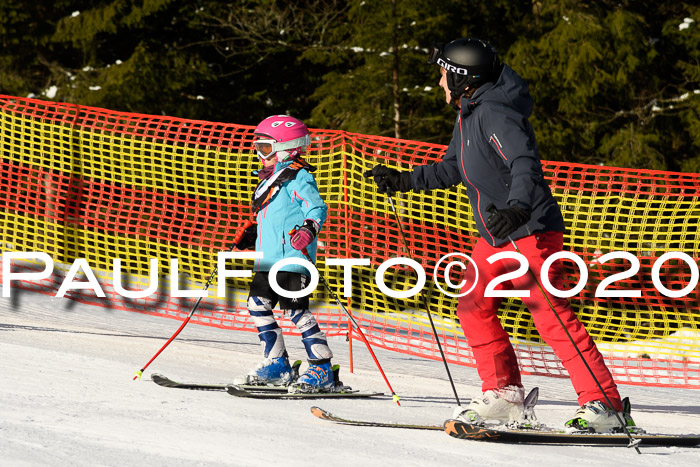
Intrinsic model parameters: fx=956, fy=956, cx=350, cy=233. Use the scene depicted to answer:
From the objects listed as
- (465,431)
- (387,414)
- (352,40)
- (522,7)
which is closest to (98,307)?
(387,414)

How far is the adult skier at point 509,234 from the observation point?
A: 457 centimetres

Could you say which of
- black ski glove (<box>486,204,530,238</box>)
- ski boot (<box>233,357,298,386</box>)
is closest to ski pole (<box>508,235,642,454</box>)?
black ski glove (<box>486,204,530,238</box>)

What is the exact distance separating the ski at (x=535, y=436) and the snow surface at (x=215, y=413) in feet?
0.14

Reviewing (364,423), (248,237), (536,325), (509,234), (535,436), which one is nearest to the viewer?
(509,234)

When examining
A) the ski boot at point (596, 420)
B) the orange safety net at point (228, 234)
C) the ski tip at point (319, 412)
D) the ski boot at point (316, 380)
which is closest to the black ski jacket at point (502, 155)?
the ski boot at point (596, 420)

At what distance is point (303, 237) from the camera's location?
17.4ft

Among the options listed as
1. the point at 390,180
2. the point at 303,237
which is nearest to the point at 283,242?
the point at 303,237

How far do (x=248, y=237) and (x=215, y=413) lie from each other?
126 cm

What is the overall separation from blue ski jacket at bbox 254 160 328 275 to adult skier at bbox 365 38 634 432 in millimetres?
991

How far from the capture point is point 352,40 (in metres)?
18.2

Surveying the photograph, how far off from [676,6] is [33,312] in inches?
600

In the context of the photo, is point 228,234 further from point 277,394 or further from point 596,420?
point 596,420

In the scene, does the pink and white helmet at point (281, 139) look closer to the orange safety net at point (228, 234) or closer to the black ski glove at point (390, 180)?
the black ski glove at point (390, 180)

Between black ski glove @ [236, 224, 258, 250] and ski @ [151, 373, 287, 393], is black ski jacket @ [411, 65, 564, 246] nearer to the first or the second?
black ski glove @ [236, 224, 258, 250]
